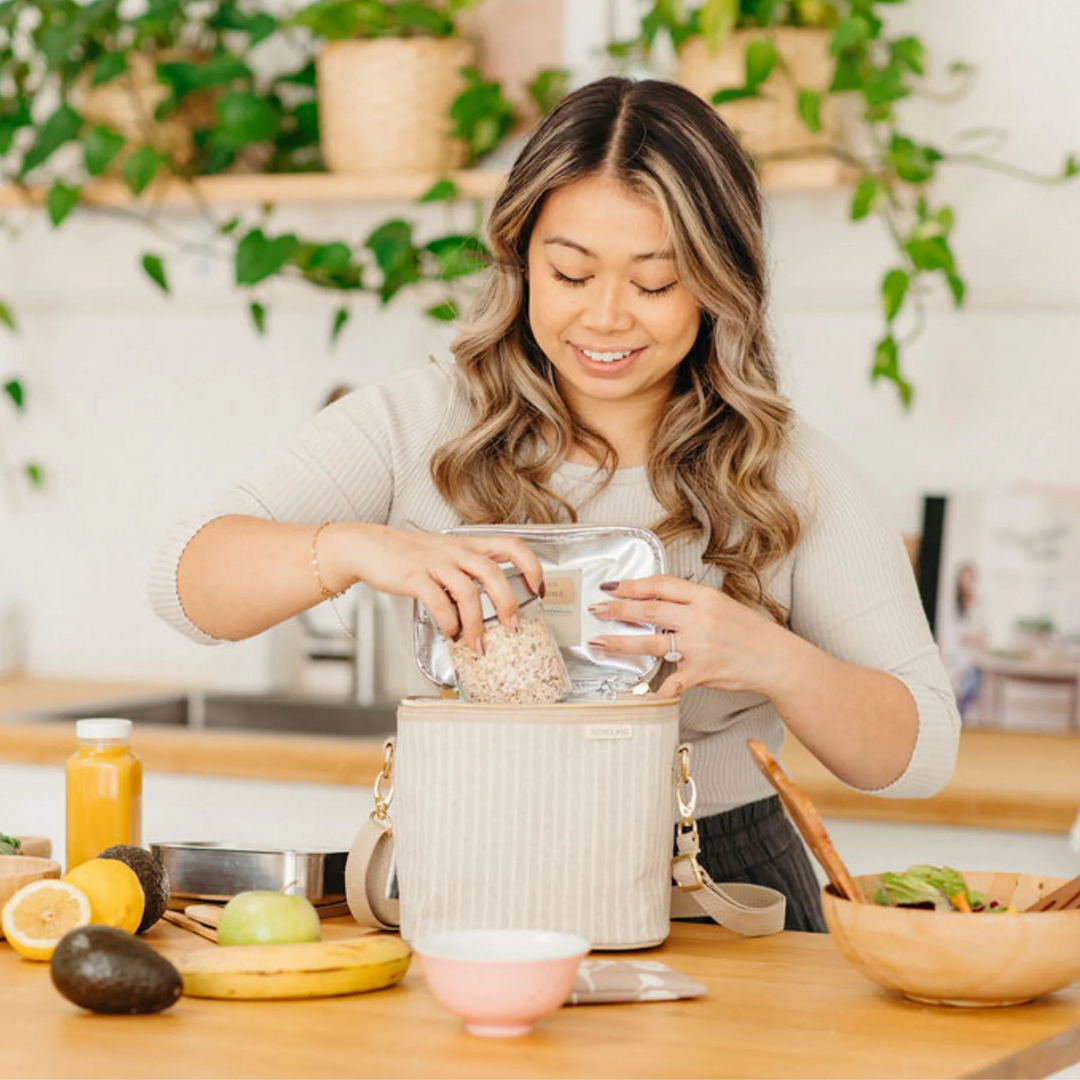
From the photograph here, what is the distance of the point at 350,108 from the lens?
9.61 ft

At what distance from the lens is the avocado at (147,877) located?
145 centimetres

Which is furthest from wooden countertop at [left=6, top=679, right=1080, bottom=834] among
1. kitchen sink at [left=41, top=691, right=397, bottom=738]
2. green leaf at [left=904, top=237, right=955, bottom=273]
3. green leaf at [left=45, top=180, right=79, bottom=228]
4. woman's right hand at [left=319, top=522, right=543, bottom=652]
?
woman's right hand at [left=319, top=522, right=543, bottom=652]

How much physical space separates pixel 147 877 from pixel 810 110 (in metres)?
1.63

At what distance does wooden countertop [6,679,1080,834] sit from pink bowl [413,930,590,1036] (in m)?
1.19

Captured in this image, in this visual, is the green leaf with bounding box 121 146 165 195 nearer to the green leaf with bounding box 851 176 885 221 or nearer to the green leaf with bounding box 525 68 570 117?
the green leaf with bounding box 525 68 570 117

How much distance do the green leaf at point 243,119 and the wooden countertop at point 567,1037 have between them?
6.21ft

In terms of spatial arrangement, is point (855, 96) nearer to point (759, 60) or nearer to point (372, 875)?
point (759, 60)

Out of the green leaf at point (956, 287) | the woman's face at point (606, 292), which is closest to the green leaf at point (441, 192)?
the green leaf at point (956, 287)

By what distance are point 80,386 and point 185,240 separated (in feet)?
→ 1.16

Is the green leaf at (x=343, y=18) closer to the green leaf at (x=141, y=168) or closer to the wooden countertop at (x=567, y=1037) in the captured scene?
the green leaf at (x=141, y=168)

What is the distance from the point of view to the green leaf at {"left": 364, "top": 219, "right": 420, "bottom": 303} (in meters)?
2.95

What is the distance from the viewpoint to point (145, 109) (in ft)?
10.1

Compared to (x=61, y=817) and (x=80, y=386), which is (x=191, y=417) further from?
(x=61, y=817)

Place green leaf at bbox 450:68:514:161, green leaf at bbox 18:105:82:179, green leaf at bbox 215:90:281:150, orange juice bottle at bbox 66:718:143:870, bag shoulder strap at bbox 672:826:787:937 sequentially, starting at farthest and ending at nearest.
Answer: green leaf at bbox 18:105:82:179, green leaf at bbox 215:90:281:150, green leaf at bbox 450:68:514:161, orange juice bottle at bbox 66:718:143:870, bag shoulder strap at bbox 672:826:787:937
